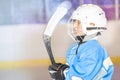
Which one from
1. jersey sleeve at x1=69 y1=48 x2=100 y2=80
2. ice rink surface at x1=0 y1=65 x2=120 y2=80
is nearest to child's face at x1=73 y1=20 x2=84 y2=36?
jersey sleeve at x1=69 y1=48 x2=100 y2=80

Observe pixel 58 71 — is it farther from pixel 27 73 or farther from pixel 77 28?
pixel 27 73

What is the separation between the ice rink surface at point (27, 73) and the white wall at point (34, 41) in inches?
4.0

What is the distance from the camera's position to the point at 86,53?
151 centimetres

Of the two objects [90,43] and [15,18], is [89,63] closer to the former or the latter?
[90,43]

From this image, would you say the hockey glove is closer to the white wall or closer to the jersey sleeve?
the jersey sleeve

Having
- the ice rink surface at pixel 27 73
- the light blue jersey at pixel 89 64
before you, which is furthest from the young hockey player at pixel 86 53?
the ice rink surface at pixel 27 73

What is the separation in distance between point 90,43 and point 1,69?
1.60 meters

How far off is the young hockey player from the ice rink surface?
1217 mm

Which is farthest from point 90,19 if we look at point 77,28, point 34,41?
point 34,41

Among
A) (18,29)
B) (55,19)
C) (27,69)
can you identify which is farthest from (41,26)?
(55,19)

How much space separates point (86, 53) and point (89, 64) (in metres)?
0.06

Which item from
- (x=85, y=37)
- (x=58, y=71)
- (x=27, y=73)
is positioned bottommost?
(x=27, y=73)

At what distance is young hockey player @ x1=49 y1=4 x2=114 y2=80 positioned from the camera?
1500mm

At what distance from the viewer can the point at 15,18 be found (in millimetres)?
2963
